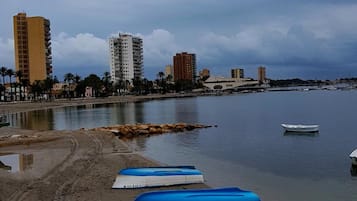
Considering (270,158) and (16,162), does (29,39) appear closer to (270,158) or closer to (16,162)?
(16,162)

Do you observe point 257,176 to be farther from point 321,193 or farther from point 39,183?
point 39,183

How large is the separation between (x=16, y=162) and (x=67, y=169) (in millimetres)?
5868

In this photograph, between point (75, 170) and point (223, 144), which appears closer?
point (75, 170)

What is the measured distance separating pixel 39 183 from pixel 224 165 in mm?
12613

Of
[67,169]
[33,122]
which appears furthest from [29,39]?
[67,169]

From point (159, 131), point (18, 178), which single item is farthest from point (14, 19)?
point (18, 178)

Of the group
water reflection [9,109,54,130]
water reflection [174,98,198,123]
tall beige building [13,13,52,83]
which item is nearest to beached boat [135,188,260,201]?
water reflection [9,109,54,130]

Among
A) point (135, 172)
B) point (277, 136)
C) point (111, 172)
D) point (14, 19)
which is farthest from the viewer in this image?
point (14, 19)

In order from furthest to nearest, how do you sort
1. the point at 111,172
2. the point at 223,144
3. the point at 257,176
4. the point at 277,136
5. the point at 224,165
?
the point at 277,136, the point at 223,144, the point at 224,165, the point at 257,176, the point at 111,172

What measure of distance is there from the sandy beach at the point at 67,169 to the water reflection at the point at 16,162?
0.24 ft

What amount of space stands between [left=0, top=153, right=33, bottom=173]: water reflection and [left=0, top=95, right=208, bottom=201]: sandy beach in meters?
0.07

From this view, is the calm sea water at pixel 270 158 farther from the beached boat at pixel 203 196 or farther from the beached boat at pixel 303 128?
the beached boat at pixel 203 196

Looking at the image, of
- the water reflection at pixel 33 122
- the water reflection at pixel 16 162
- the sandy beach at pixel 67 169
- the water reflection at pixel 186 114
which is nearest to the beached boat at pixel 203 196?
the sandy beach at pixel 67 169

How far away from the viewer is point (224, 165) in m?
28.6
